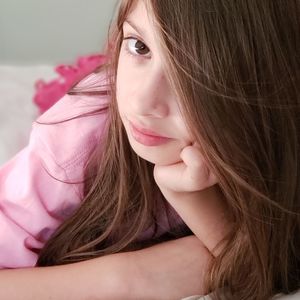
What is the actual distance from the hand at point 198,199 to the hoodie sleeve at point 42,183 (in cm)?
12

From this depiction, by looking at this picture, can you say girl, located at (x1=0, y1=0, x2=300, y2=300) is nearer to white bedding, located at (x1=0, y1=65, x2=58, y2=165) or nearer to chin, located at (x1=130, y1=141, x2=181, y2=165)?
chin, located at (x1=130, y1=141, x2=181, y2=165)

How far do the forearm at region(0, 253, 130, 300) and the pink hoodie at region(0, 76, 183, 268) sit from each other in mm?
40

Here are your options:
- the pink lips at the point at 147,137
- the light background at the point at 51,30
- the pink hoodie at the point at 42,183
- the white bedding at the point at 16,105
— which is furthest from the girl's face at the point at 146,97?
the light background at the point at 51,30

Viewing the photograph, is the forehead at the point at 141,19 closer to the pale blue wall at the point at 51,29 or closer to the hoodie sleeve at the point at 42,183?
the hoodie sleeve at the point at 42,183

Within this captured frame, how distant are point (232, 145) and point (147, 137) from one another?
8 centimetres

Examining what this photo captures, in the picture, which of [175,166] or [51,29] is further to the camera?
[51,29]

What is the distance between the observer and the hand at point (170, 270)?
0.69 metres

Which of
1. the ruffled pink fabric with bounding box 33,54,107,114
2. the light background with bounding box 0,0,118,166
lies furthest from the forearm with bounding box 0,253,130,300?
the light background with bounding box 0,0,118,166

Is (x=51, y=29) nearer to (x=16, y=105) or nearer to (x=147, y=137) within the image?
(x=16, y=105)

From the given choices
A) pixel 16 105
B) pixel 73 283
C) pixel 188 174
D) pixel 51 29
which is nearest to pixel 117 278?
pixel 73 283

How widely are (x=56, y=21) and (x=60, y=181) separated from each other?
2.18 feet

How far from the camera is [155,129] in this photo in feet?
1.88

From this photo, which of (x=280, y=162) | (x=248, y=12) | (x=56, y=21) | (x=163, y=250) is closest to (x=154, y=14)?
(x=248, y=12)

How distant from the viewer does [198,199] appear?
0.69m
